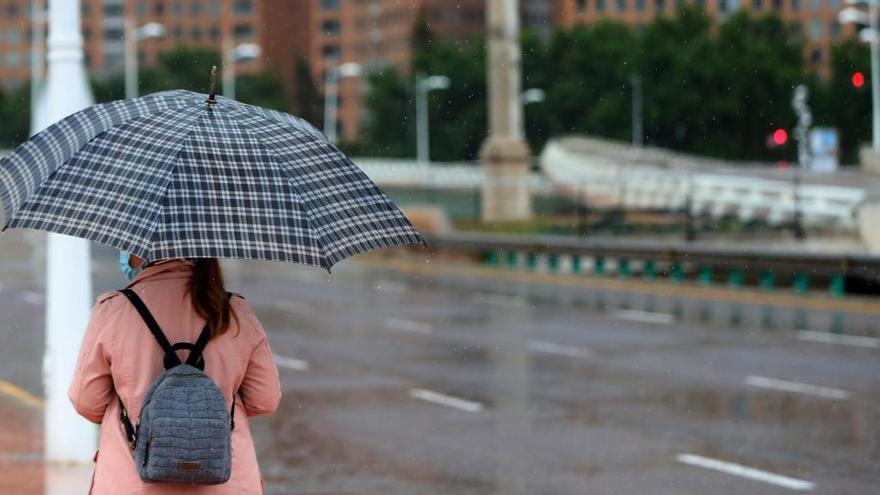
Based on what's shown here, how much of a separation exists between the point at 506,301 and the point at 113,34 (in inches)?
5462

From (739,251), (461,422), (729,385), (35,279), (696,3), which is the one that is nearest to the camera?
(461,422)

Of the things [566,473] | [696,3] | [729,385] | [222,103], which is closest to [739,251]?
[729,385]

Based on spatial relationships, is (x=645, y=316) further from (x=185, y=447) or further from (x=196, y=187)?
(x=185, y=447)

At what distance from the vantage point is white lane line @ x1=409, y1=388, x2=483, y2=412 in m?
13.9

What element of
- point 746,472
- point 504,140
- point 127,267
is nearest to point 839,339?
point 746,472

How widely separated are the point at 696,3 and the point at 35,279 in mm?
96564

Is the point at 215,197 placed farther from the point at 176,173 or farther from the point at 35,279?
the point at 35,279

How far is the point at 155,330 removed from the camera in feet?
15.8

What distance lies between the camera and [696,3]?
399 ft

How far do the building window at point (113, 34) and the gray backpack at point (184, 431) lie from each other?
156203 mm

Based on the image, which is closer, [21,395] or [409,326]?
[21,395]

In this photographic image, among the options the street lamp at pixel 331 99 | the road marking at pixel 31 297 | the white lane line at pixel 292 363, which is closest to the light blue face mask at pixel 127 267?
the white lane line at pixel 292 363

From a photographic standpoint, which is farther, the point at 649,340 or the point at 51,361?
the point at 649,340

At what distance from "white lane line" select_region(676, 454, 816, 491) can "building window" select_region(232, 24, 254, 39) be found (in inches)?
6268
